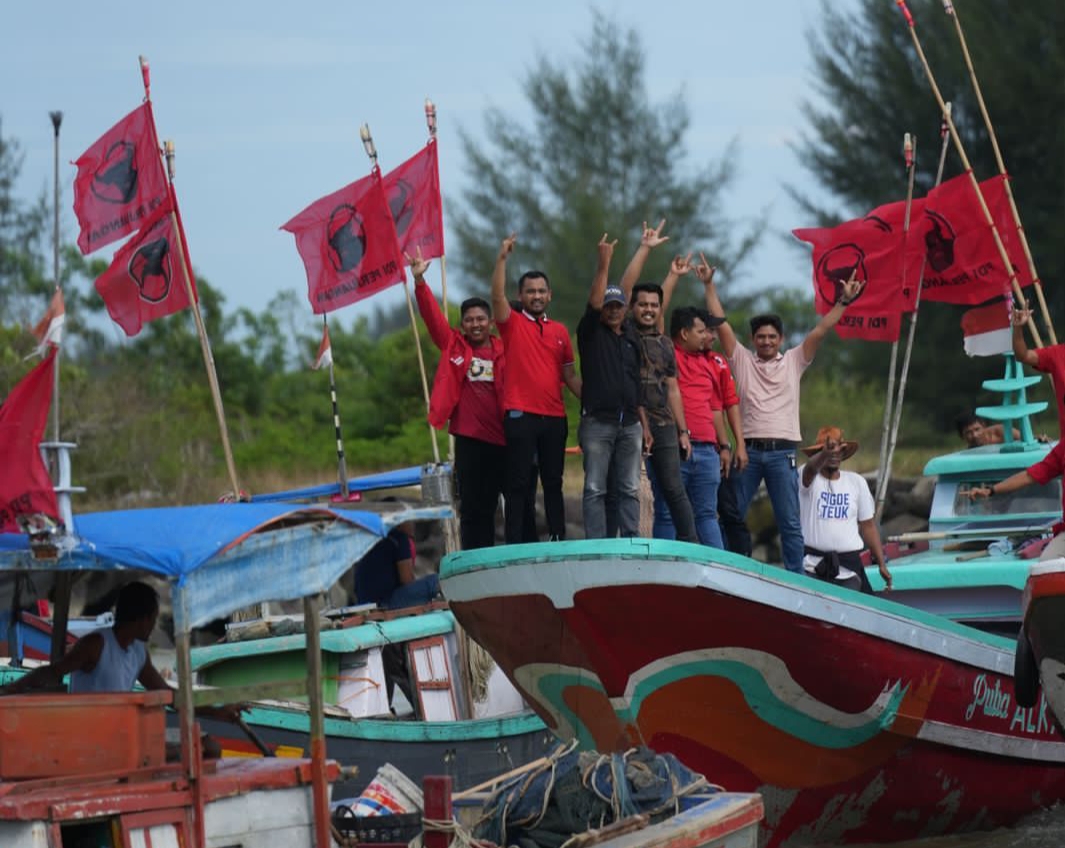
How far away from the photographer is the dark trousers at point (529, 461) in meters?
10.4

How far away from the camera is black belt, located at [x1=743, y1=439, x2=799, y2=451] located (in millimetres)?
11594

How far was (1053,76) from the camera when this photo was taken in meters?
27.7

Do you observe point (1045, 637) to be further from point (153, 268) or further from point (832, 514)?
point (153, 268)

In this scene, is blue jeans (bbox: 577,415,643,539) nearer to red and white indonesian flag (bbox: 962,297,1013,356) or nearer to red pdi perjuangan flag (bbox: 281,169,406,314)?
red pdi perjuangan flag (bbox: 281,169,406,314)

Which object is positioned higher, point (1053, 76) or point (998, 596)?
point (1053, 76)

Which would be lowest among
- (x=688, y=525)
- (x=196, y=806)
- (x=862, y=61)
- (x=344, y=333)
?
(x=196, y=806)

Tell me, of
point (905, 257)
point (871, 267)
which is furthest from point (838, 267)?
point (905, 257)

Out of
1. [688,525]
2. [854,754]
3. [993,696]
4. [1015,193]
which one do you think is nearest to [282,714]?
[688,525]

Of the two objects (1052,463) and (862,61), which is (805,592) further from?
(862,61)

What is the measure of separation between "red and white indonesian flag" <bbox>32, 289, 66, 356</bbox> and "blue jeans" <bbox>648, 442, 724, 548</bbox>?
4456 mm

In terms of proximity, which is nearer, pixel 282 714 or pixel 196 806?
pixel 196 806

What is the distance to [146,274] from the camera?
14.0m

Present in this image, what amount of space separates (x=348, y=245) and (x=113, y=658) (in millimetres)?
6006

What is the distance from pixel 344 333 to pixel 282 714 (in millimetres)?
28816
